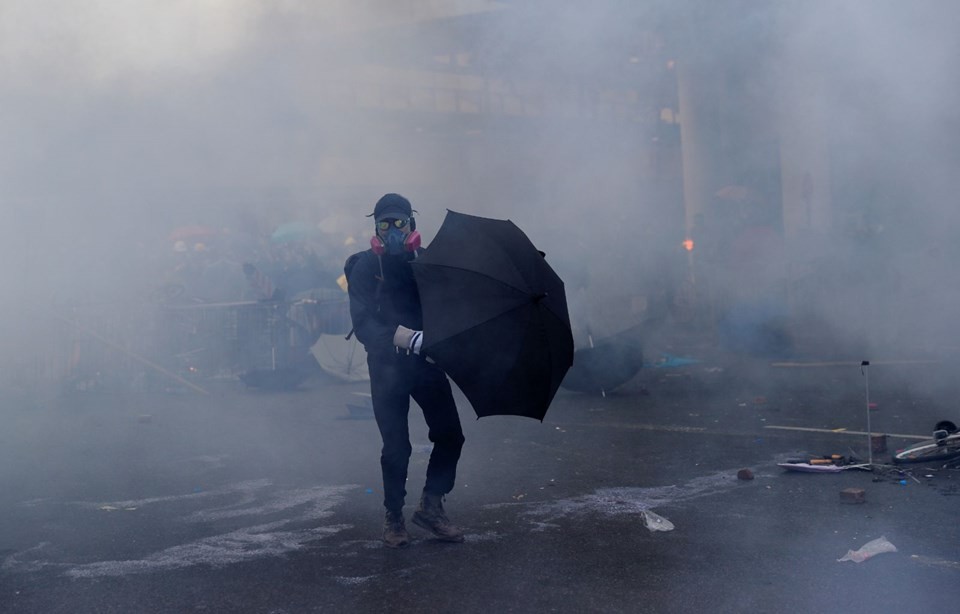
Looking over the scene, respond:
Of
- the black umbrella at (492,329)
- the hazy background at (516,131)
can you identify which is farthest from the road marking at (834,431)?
the black umbrella at (492,329)

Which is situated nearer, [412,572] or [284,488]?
[412,572]

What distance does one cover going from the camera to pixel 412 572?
3236mm

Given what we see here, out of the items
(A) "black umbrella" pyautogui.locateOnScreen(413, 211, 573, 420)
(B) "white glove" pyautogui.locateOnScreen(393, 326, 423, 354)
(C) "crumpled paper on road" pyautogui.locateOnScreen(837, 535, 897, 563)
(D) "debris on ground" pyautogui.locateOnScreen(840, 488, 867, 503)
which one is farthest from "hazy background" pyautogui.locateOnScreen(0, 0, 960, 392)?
(C) "crumpled paper on road" pyautogui.locateOnScreen(837, 535, 897, 563)

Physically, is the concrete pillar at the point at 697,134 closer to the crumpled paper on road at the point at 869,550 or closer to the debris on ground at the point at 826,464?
the debris on ground at the point at 826,464

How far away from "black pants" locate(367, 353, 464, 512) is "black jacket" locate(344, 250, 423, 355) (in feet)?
0.27

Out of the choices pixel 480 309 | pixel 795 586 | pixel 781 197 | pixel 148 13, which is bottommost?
pixel 795 586

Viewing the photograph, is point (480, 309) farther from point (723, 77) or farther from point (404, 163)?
point (404, 163)

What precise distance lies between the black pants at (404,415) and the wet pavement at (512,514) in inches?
8.8

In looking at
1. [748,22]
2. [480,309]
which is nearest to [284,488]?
[480,309]

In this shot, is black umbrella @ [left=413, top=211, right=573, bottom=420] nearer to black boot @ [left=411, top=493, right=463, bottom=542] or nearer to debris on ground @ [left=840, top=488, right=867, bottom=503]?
black boot @ [left=411, top=493, right=463, bottom=542]

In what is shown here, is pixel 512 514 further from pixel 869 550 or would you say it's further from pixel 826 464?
pixel 826 464

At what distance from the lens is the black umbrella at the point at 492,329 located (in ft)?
10.2

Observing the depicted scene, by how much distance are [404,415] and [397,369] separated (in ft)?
0.66

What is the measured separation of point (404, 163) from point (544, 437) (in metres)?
3.44
